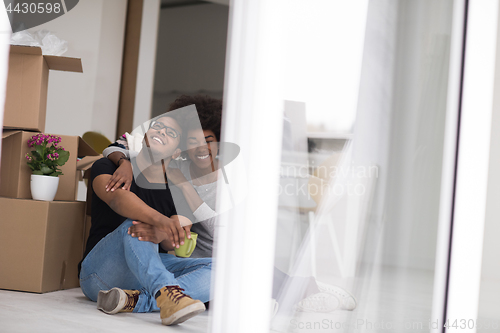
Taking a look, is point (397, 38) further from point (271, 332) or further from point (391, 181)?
point (271, 332)

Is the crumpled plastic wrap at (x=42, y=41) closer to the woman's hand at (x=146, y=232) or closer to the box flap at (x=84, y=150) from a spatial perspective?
the box flap at (x=84, y=150)

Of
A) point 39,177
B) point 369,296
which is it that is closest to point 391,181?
point 369,296

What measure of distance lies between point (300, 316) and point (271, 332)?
0.08m

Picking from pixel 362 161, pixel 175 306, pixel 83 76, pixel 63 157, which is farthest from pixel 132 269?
pixel 83 76

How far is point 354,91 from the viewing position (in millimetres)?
887

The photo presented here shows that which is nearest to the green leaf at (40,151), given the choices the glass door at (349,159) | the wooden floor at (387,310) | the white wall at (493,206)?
the wooden floor at (387,310)

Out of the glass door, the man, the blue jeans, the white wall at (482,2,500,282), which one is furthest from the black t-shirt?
the white wall at (482,2,500,282)

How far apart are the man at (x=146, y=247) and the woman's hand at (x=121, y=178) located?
21mm

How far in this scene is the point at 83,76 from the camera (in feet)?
11.3

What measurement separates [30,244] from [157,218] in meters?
0.55

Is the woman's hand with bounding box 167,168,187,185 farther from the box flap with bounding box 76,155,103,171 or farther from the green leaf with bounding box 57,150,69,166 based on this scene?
the box flap with bounding box 76,155,103,171

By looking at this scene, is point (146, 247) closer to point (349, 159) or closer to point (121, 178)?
point (121, 178)

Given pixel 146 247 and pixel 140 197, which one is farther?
pixel 140 197

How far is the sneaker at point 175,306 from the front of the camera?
106 centimetres
